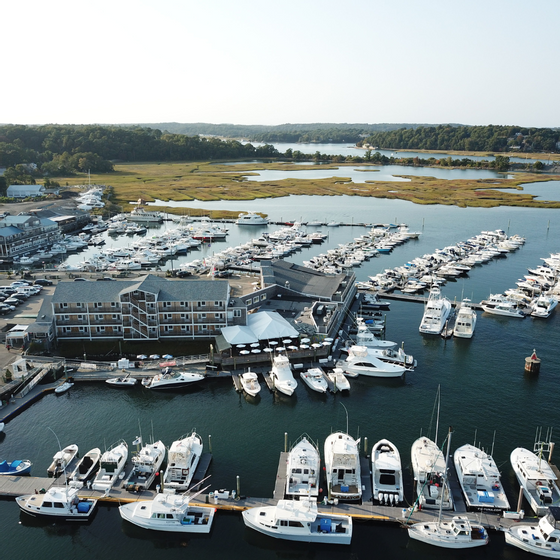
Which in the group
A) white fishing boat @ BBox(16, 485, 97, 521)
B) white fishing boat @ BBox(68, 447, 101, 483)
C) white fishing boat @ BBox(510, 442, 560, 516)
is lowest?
white fishing boat @ BBox(16, 485, 97, 521)

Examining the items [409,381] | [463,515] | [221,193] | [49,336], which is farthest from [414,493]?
[221,193]

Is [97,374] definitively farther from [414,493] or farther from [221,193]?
[221,193]

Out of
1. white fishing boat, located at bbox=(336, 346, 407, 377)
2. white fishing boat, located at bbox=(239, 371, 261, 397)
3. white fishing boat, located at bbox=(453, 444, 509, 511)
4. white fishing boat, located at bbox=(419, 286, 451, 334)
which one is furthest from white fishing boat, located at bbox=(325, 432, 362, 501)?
white fishing boat, located at bbox=(419, 286, 451, 334)

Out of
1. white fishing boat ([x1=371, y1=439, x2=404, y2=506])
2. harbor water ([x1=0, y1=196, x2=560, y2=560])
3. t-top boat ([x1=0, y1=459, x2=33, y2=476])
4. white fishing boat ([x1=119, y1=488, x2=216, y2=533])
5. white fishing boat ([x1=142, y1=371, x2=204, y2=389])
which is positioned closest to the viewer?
harbor water ([x1=0, y1=196, x2=560, y2=560])

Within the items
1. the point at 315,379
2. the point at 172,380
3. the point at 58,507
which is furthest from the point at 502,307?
the point at 58,507

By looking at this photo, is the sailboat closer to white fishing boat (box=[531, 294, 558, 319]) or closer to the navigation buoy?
the navigation buoy

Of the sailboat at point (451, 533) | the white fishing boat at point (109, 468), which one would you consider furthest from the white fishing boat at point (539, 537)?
the white fishing boat at point (109, 468)

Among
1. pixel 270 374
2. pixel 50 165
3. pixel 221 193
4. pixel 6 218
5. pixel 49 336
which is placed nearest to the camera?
pixel 270 374
